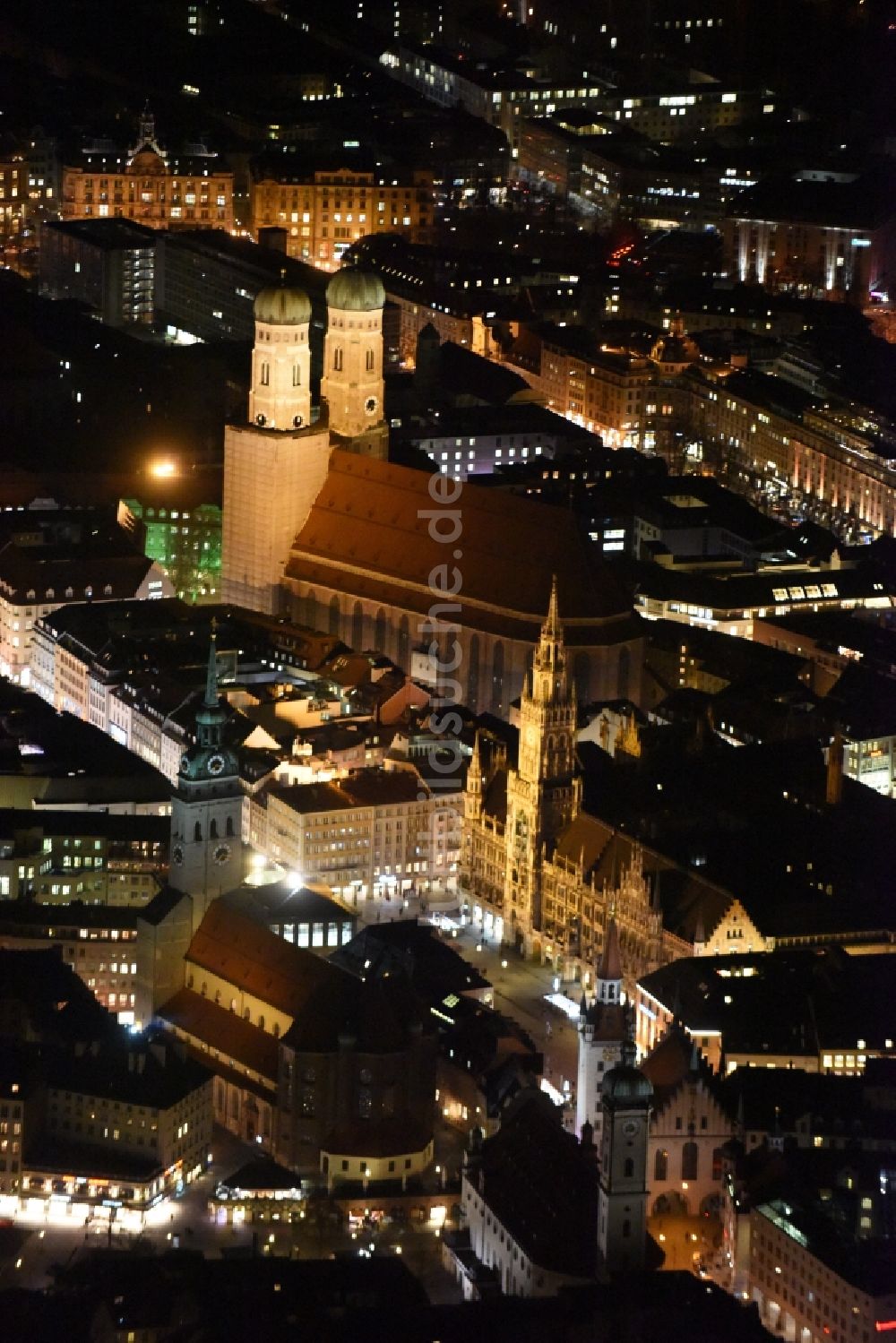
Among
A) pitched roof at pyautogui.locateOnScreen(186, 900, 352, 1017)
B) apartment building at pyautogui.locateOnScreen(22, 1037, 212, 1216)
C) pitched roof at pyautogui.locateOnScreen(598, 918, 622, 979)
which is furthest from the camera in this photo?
pitched roof at pyautogui.locateOnScreen(186, 900, 352, 1017)

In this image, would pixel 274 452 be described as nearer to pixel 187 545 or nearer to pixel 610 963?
pixel 187 545

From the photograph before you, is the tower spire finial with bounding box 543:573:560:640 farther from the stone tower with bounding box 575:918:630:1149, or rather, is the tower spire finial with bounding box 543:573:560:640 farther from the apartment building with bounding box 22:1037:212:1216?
the apartment building with bounding box 22:1037:212:1216

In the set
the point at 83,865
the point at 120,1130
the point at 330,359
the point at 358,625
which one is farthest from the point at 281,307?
the point at 120,1130

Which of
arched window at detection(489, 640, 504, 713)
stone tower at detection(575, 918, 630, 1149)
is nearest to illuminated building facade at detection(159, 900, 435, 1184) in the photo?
stone tower at detection(575, 918, 630, 1149)

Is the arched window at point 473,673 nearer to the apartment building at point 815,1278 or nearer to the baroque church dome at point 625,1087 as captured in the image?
the apartment building at point 815,1278

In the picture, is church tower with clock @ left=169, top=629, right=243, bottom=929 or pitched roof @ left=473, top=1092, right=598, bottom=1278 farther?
church tower with clock @ left=169, top=629, right=243, bottom=929

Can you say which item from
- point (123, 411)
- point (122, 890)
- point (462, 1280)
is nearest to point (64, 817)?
→ point (122, 890)

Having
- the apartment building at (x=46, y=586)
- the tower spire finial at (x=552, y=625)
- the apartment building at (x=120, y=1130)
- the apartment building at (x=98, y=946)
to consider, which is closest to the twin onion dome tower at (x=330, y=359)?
the apartment building at (x=46, y=586)
